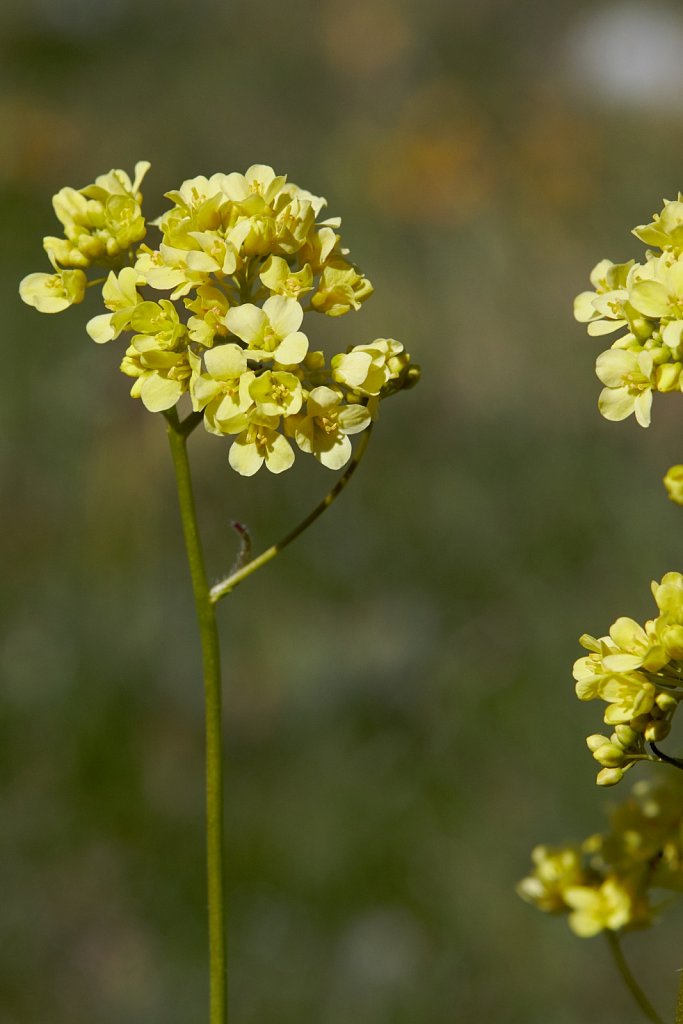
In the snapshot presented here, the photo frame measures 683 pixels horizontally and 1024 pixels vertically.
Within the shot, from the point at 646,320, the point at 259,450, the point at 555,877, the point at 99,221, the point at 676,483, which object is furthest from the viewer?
the point at 555,877

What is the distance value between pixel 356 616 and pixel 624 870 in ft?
10.5

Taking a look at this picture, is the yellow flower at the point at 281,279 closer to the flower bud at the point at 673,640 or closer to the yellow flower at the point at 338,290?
the yellow flower at the point at 338,290

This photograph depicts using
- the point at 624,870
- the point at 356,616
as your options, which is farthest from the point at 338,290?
the point at 356,616

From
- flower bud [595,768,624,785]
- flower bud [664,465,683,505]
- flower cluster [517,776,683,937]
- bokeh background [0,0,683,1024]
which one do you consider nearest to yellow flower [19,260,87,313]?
flower bud [664,465,683,505]

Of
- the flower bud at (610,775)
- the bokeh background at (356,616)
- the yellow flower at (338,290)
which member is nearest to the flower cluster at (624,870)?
the flower bud at (610,775)

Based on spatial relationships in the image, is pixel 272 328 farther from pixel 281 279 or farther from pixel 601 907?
pixel 601 907

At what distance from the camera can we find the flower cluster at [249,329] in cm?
157

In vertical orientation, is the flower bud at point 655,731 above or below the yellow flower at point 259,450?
below

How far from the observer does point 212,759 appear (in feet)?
4.90

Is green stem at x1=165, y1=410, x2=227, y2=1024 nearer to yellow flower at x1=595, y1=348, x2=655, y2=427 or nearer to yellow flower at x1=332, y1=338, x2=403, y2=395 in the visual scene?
yellow flower at x1=332, y1=338, x2=403, y2=395

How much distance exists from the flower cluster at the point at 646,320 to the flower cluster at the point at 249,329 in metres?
0.29

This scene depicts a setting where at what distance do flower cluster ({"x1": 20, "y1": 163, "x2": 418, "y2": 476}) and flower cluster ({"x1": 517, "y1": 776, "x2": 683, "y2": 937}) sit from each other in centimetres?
79

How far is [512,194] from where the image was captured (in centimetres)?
777

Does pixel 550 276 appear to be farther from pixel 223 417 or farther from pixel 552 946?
pixel 223 417
